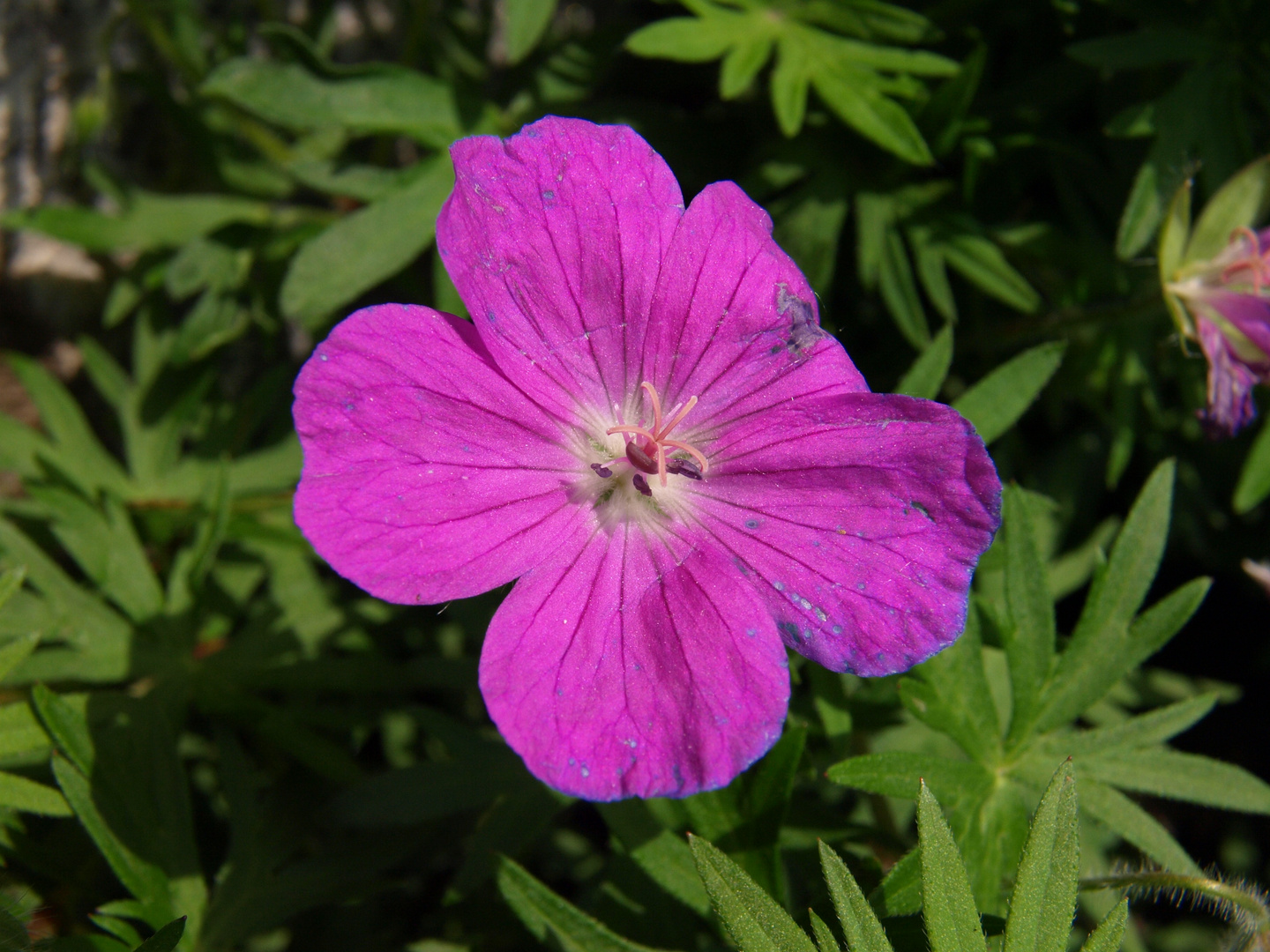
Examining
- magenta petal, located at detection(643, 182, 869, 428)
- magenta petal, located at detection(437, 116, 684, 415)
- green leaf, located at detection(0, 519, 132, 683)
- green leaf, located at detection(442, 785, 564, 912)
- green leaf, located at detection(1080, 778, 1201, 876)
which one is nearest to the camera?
magenta petal, located at detection(437, 116, 684, 415)

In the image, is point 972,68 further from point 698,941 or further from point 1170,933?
point 1170,933

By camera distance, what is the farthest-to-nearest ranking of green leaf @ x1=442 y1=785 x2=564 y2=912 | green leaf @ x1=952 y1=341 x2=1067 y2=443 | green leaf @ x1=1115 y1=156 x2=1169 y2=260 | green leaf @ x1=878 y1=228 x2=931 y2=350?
1. green leaf @ x1=878 y1=228 x2=931 y2=350
2. green leaf @ x1=1115 y1=156 x2=1169 y2=260
3. green leaf @ x1=442 y1=785 x2=564 y2=912
4. green leaf @ x1=952 y1=341 x2=1067 y2=443

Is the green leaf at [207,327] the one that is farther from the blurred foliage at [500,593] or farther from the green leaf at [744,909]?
the green leaf at [744,909]

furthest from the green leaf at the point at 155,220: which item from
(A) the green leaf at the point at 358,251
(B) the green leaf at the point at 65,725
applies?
(B) the green leaf at the point at 65,725

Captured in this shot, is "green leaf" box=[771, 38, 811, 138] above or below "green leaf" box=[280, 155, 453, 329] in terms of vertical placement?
above

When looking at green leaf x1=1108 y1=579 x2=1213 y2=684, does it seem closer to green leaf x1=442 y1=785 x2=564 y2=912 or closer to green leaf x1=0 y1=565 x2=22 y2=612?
green leaf x1=442 y1=785 x2=564 y2=912

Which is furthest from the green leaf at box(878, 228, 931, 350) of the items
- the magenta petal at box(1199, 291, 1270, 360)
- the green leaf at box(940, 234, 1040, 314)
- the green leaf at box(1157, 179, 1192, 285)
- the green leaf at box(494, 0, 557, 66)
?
the green leaf at box(494, 0, 557, 66)

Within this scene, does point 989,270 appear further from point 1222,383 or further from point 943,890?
point 943,890
